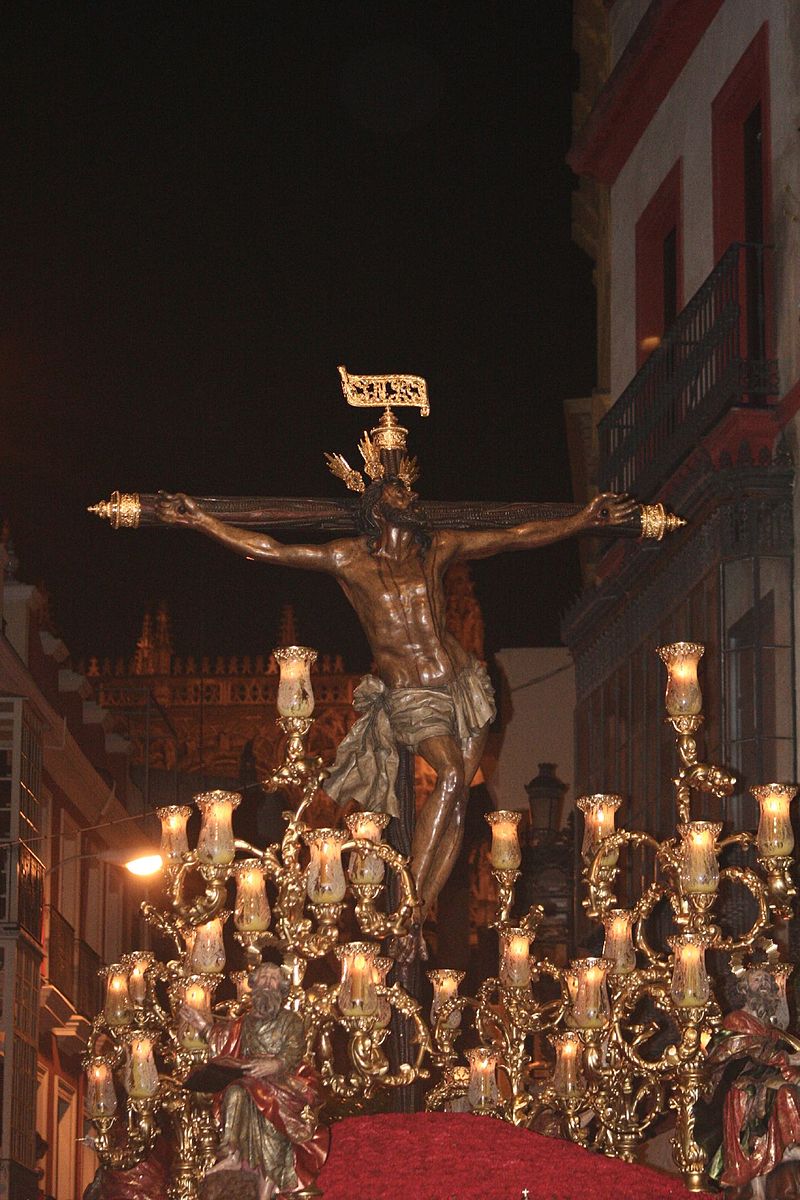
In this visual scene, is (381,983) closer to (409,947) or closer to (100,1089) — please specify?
(409,947)

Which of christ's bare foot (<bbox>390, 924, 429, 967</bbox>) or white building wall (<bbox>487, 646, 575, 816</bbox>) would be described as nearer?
christ's bare foot (<bbox>390, 924, 429, 967</bbox>)

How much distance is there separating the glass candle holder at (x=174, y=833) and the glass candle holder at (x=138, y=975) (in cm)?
68

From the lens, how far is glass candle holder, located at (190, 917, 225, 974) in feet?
42.1

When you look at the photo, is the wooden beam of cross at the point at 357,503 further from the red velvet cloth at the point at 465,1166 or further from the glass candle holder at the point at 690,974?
the red velvet cloth at the point at 465,1166

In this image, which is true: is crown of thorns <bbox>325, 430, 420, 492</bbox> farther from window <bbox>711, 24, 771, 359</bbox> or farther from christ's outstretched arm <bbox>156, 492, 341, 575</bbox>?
window <bbox>711, 24, 771, 359</bbox>

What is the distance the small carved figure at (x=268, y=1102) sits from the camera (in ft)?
39.4

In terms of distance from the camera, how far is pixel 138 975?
13.6 meters

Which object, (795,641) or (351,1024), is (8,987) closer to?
(795,641)

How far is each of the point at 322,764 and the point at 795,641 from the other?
496cm

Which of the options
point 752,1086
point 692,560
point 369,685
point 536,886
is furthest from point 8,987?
point 752,1086

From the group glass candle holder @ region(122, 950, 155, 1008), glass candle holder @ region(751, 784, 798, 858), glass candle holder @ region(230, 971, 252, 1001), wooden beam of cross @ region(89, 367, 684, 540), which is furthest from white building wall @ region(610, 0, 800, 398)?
glass candle holder @ region(122, 950, 155, 1008)

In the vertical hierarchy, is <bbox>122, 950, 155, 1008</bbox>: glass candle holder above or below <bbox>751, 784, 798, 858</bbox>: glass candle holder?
below

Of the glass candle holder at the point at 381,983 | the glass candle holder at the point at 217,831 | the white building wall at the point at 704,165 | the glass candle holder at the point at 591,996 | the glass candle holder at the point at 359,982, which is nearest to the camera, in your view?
the glass candle holder at the point at 359,982

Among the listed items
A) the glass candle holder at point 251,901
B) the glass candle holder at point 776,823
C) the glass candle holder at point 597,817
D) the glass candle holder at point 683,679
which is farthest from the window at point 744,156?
the glass candle holder at point 251,901
